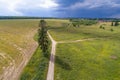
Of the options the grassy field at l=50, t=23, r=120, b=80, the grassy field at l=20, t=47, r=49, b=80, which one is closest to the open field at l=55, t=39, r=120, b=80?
the grassy field at l=50, t=23, r=120, b=80

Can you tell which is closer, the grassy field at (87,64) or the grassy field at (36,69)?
the grassy field at (36,69)

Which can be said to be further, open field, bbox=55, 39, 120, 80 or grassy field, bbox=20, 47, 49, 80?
open field, bbox=55, 39, 120, 80

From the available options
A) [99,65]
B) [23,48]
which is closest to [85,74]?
[99,65]

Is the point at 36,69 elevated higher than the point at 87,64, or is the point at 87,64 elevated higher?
the point at 36,69

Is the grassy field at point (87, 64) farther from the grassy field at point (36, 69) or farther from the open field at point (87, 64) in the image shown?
the grassy field at point (36, 69)

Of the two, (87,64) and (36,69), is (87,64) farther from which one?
(36,69)

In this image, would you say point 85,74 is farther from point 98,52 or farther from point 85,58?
point 98,52

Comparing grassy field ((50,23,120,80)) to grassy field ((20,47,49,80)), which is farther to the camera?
grassy field ((50,23,120,80))

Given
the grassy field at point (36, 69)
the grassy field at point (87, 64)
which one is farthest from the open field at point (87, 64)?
the grassy field at point (36, 69)

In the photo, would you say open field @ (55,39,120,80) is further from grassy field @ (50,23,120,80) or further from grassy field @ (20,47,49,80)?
grassy field @ (20,47,49,80)

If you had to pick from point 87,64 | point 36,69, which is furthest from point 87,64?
point 36,69

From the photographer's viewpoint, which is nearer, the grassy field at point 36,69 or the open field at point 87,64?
the grassy field at point 36,69

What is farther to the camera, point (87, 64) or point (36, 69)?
point (87, 64)
